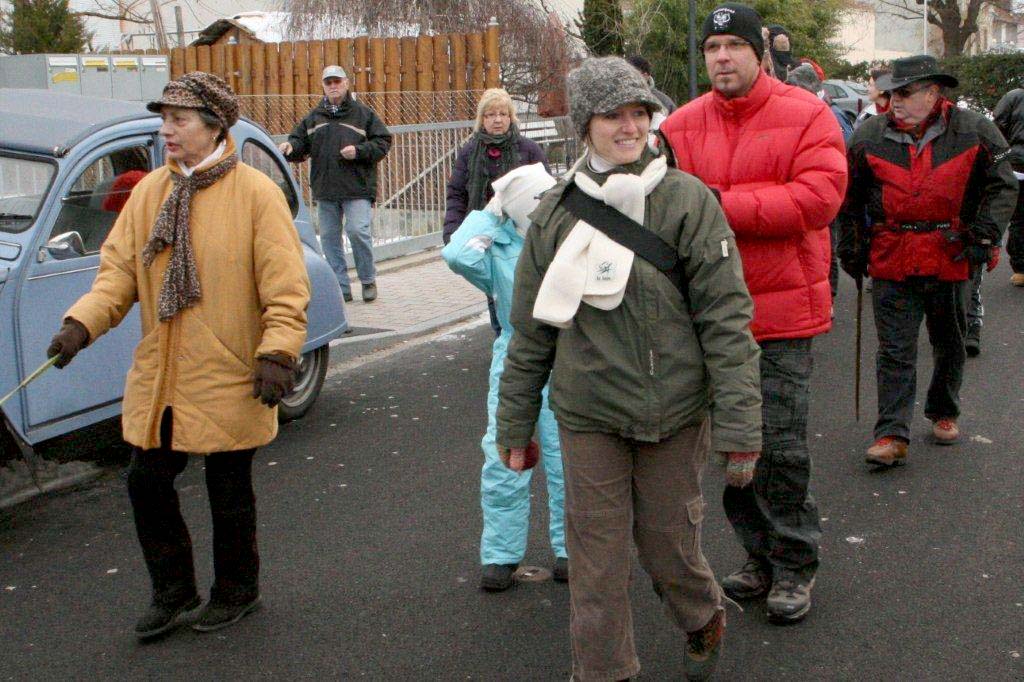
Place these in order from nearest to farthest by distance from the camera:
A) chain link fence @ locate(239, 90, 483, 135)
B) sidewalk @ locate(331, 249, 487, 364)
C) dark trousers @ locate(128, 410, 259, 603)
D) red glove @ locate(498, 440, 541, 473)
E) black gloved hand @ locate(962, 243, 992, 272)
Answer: red glove @ locate(498, 440, 541, 473) → dark trousers @ locate(128, 410, 259, 603) → black gloved hand @ locate(962, 243, 992, 272) → sidewalk @ locate(331, 249, 487, 364) → chain link fence @ locate(239, 90, 483, 135)

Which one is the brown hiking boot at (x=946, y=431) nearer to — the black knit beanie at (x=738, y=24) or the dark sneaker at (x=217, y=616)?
the black knit beanie at (x=738, y=24)

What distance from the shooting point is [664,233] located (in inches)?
138

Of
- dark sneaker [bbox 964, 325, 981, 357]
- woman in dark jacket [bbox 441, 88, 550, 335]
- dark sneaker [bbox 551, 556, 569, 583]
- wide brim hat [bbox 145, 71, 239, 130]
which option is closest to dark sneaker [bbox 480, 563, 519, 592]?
dark sneaker [bbox 551, 556, 569, 583]

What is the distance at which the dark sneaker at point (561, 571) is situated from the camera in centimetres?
486

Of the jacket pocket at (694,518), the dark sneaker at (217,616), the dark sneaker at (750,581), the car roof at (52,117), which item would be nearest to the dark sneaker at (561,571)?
the dark sneaker at (750,581)

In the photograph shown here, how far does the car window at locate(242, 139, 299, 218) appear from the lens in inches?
285

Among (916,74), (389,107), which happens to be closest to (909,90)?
(916,74)

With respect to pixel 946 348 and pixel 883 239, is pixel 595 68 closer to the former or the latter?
pixel 883 239

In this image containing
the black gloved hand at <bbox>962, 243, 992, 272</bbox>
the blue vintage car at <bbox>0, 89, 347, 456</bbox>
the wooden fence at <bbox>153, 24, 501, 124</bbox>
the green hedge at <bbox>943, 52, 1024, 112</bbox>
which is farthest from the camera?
the green hedge at <bbox>943, 52, 1024, 112</bbox>

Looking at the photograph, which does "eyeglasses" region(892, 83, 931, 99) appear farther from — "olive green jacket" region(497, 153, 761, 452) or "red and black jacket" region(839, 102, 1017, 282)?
"olive green jacket" region(497, 153, 761, 452)

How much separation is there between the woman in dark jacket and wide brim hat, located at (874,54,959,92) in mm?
2441

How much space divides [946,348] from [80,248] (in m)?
4.16

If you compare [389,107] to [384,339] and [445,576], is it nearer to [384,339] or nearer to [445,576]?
[384,339]

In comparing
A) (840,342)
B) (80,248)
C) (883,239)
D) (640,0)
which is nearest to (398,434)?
(80,248)
